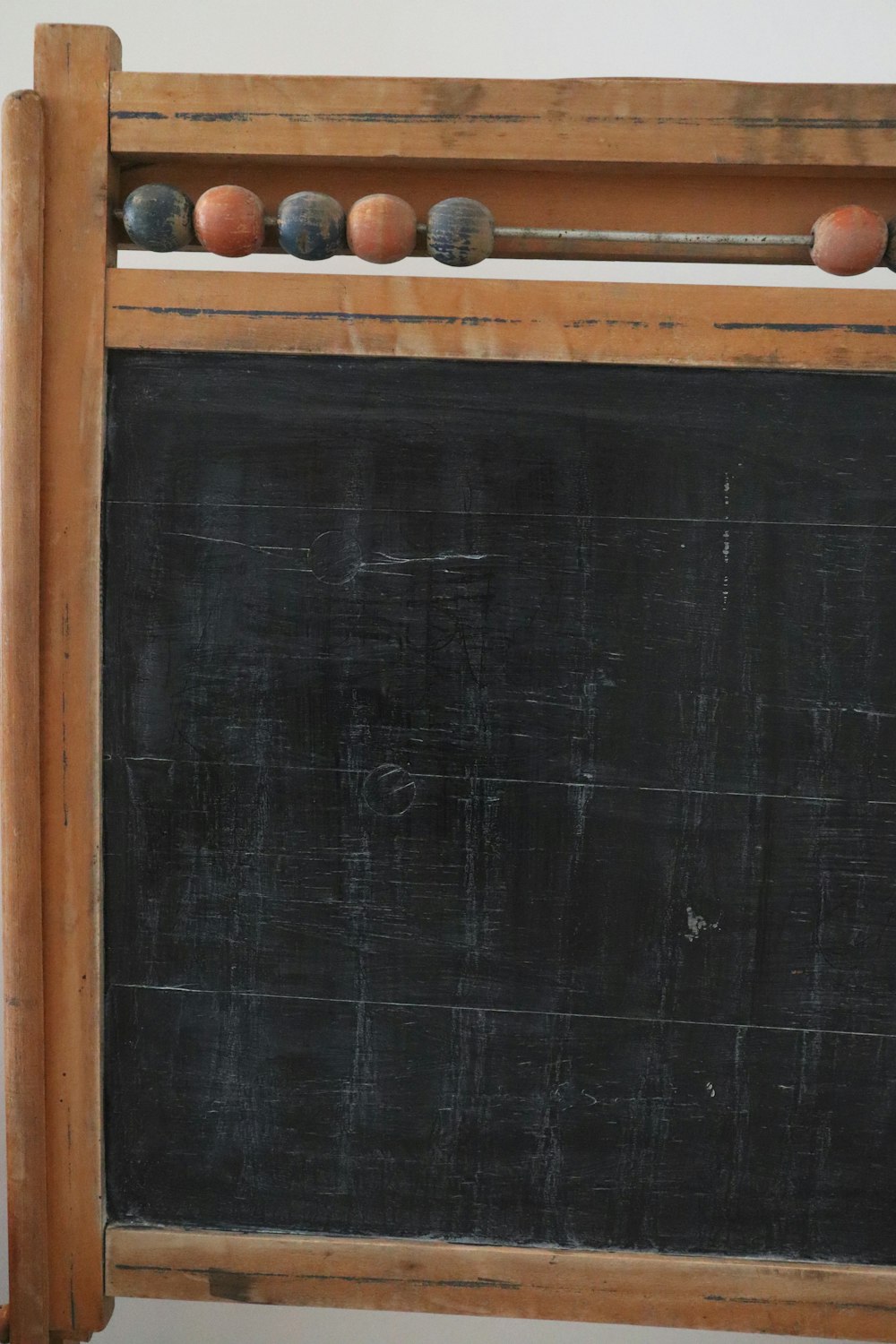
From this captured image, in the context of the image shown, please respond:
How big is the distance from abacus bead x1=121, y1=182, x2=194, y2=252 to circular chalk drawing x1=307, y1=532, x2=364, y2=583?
341 millimetres

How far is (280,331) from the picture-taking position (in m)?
0.98

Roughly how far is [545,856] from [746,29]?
1.15 metres

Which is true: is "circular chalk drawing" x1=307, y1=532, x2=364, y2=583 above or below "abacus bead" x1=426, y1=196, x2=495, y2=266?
below

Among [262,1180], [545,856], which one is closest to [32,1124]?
[262,1180]

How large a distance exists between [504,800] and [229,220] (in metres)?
0.67

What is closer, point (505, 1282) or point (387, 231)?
point (387, 231)

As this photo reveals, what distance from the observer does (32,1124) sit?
1.03 metres

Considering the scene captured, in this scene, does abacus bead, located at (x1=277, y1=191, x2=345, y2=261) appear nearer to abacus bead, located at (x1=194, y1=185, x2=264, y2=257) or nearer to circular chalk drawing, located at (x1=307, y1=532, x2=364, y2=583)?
abacus bead, located at (x1=194, y1=185, x2=264, y2=257)

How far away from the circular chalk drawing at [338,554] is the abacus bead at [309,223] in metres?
0.28

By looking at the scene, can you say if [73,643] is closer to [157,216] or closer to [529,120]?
[157,216]

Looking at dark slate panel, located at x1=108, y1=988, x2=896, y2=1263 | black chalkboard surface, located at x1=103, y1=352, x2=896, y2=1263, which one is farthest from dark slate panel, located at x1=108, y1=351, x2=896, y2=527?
dark slate panel, located at x1=108, y1=988, x2=896, y2=1263

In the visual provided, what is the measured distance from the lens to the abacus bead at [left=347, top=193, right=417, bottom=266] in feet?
3.07

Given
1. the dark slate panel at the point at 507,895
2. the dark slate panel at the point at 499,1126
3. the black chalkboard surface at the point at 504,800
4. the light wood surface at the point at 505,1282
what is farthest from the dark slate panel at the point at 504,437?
the light wood surface at the point at 505,1282

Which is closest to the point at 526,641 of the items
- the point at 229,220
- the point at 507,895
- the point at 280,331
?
the point at 507,895
